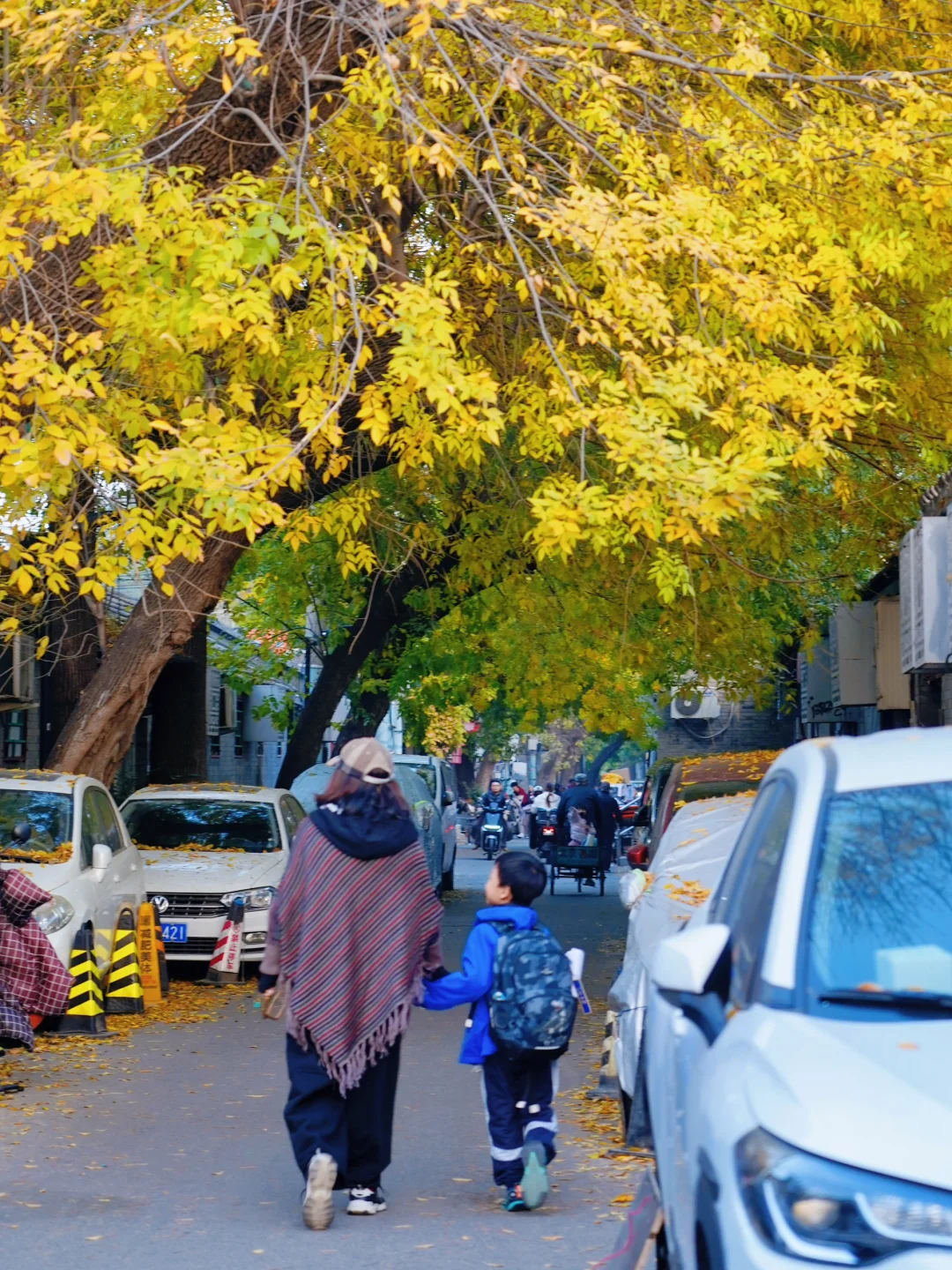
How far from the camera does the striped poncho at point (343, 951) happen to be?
20.8 ft

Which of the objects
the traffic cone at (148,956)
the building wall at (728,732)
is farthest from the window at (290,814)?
the building wall at (728,732)

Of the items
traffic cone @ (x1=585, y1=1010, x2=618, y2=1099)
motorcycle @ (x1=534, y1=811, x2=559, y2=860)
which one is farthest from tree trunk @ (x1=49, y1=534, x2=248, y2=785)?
motorcycle @ (x1=534, y1=811, x2=559, y2=860)

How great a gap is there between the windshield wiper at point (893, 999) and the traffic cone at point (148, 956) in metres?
9.92

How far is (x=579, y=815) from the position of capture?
1064 inches

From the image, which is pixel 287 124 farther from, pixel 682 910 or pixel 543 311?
pixel 682 910

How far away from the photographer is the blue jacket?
6453 millimetres

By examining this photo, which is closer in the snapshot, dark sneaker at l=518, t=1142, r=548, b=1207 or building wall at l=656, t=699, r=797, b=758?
dark sneaker at l=518, t=1142, r=548, b=1207

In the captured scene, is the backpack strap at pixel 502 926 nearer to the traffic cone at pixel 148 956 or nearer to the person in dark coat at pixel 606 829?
the traffic cone at pixel 148 956

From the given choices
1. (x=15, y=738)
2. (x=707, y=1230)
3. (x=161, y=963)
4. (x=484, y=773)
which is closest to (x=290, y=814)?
(x=161, y=963)

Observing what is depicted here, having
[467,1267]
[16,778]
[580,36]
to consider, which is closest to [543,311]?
[580,36]

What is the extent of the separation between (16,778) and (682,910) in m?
6.84

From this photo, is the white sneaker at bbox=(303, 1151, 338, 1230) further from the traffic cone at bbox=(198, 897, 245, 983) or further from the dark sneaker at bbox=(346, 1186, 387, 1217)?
the traffic cone at bbox=(198, 897, 245, 983)

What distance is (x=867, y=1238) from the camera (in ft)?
9.55

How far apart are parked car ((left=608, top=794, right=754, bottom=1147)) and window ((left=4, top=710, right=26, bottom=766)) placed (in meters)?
15.6
